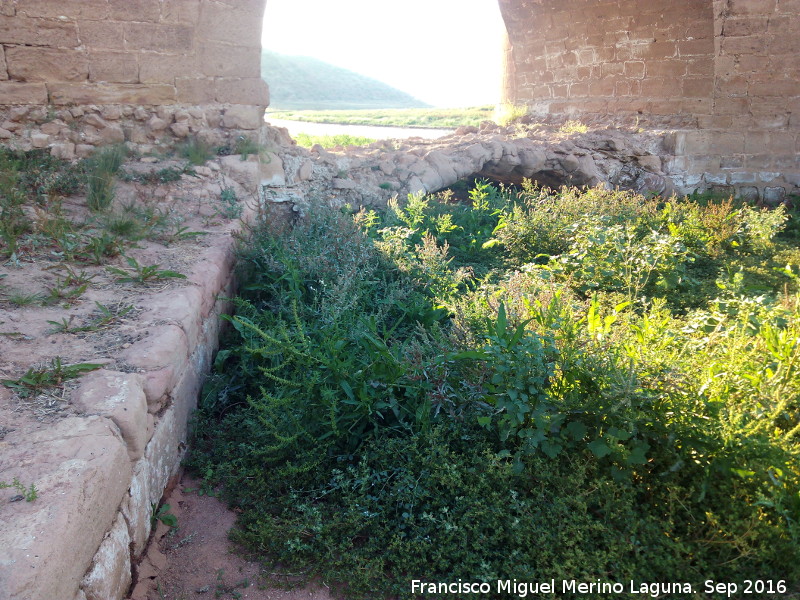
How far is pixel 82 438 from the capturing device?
6.71 ft

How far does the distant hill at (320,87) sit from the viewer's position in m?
26.1

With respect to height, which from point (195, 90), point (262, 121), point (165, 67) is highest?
point (165, 67)

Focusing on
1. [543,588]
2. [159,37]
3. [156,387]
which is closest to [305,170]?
[159,37]

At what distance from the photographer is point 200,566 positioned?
7.81 ft

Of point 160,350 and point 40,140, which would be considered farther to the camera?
point 40,140

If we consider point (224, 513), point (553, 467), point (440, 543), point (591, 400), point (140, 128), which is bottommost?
point (224, 513)

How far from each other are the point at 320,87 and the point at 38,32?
25642 millimetres

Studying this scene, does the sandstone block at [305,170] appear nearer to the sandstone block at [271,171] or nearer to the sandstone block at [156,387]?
the sandstone block at [271,171]

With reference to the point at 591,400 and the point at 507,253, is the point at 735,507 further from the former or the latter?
the point at 507,253

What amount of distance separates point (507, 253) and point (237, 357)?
2.84 meters

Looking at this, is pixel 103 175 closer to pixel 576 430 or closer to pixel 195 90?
pixel 195 90

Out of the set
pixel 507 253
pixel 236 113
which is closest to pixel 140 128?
pixel 236 113

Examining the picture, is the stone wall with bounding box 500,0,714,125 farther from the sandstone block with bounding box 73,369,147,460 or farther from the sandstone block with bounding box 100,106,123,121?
the sandstone block with bounding box 73,369,147,460

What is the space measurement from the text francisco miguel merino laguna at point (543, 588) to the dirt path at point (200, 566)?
405mm
